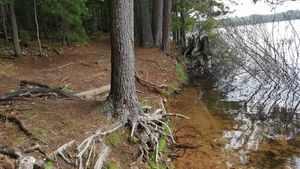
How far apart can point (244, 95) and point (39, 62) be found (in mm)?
6678

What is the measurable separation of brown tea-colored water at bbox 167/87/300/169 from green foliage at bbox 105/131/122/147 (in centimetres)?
123

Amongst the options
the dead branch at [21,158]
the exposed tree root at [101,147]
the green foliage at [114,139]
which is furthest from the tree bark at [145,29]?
the dead branch at [21,158]

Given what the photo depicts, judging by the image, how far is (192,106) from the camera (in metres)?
9.06

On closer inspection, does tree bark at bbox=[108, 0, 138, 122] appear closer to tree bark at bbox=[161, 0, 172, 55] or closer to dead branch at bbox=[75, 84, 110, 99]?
dead branch at bbox=[75, 84, 110, 99]

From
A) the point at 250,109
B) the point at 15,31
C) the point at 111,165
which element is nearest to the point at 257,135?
the point at 250,109

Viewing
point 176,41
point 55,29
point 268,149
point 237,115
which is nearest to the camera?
point 268,149

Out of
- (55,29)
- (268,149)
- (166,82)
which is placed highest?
(55,29)

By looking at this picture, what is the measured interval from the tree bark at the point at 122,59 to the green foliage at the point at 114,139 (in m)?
0.37

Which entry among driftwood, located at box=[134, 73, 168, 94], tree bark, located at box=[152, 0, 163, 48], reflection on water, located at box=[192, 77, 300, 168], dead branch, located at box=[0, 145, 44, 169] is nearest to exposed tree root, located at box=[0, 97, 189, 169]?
dead branch, located at box=[0, 145, 44, 169]

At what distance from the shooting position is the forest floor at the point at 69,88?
4.47 metres

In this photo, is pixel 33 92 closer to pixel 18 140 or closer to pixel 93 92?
pixel 93 92

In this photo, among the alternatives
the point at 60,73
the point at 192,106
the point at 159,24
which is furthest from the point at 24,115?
the point at 159,24

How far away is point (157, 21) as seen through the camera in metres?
13.2

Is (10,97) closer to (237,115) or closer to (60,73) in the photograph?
(60,73)
